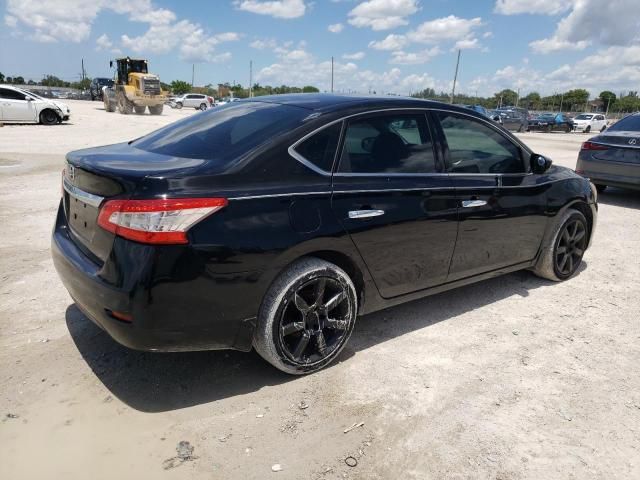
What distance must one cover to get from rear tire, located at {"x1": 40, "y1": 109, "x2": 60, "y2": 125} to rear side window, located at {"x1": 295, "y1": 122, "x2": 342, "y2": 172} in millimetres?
21767

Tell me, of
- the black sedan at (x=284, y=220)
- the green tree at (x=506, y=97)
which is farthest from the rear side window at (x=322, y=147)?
the green tree at (x=506, y=97)

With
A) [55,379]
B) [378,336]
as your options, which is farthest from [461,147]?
[55,379]

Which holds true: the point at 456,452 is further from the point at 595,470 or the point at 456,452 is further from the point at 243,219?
the point at 243,219

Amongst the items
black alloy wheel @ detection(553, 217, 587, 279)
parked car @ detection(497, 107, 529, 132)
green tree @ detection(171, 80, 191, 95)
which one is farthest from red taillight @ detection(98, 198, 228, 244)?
green tree @ detection(171, 80, 191, 95)

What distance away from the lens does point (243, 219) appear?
2.63 meters

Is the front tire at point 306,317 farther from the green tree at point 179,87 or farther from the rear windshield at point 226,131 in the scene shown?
the green tree at point 179,87

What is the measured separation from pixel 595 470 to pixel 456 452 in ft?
2.11

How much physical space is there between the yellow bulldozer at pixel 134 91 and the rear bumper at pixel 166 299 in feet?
101

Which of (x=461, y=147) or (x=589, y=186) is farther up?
(x=461, y=147)

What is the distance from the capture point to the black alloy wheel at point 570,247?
471 cm

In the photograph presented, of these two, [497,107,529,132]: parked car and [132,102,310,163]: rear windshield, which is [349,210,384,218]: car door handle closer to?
[132,102,310,163]: rear windshield

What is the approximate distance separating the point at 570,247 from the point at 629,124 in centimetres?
510

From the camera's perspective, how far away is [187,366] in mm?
3236

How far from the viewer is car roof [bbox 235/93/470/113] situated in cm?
325
